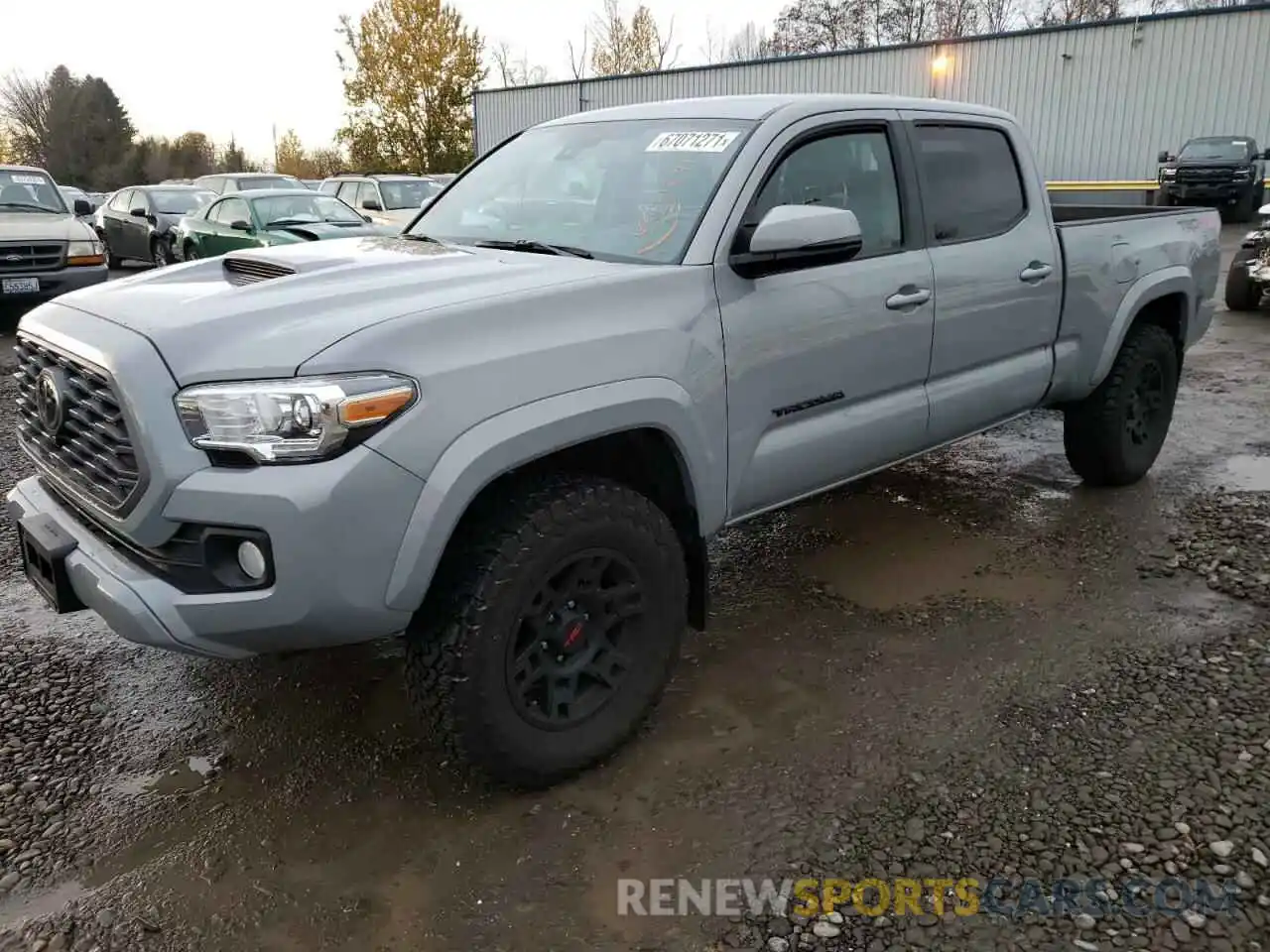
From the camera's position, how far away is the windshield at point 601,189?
3.15 meters

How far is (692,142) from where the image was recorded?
335 cm

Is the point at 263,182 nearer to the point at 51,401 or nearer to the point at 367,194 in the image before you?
the point at 367,194

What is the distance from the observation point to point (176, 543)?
2.35 m

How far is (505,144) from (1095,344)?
112 inches

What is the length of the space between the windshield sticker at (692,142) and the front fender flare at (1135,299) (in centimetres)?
239

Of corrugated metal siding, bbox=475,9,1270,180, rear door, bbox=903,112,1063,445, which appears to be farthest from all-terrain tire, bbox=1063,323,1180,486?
corrugated metal siding, bbox=475,9,1270,180

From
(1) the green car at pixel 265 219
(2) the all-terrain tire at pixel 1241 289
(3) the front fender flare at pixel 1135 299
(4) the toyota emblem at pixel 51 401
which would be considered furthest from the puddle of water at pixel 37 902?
(2) the all-terrain tire at pixel 1241 289

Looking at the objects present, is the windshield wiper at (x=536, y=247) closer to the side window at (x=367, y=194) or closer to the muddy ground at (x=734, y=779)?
the muddy ground at (x=734, y=779)

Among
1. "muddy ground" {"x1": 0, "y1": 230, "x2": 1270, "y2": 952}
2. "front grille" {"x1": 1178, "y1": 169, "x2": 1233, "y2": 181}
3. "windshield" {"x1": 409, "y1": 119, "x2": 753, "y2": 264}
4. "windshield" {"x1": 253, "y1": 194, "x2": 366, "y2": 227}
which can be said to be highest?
"windshield" {"x1": 409, "y1": 119, "x2": 753, "y2": 264}

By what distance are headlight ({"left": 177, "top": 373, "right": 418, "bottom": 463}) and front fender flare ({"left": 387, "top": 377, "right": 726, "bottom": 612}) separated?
0.20m

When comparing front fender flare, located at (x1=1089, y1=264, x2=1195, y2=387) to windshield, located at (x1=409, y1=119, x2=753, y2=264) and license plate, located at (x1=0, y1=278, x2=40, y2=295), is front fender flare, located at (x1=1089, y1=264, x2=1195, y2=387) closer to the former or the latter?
windshield, located at (x1=409, y1=119, x2=753, y2=264)

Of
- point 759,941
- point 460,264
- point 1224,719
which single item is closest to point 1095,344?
point 1224,719

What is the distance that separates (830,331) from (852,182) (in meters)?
0.68

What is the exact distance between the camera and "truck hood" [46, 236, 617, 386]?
230 centimetres
